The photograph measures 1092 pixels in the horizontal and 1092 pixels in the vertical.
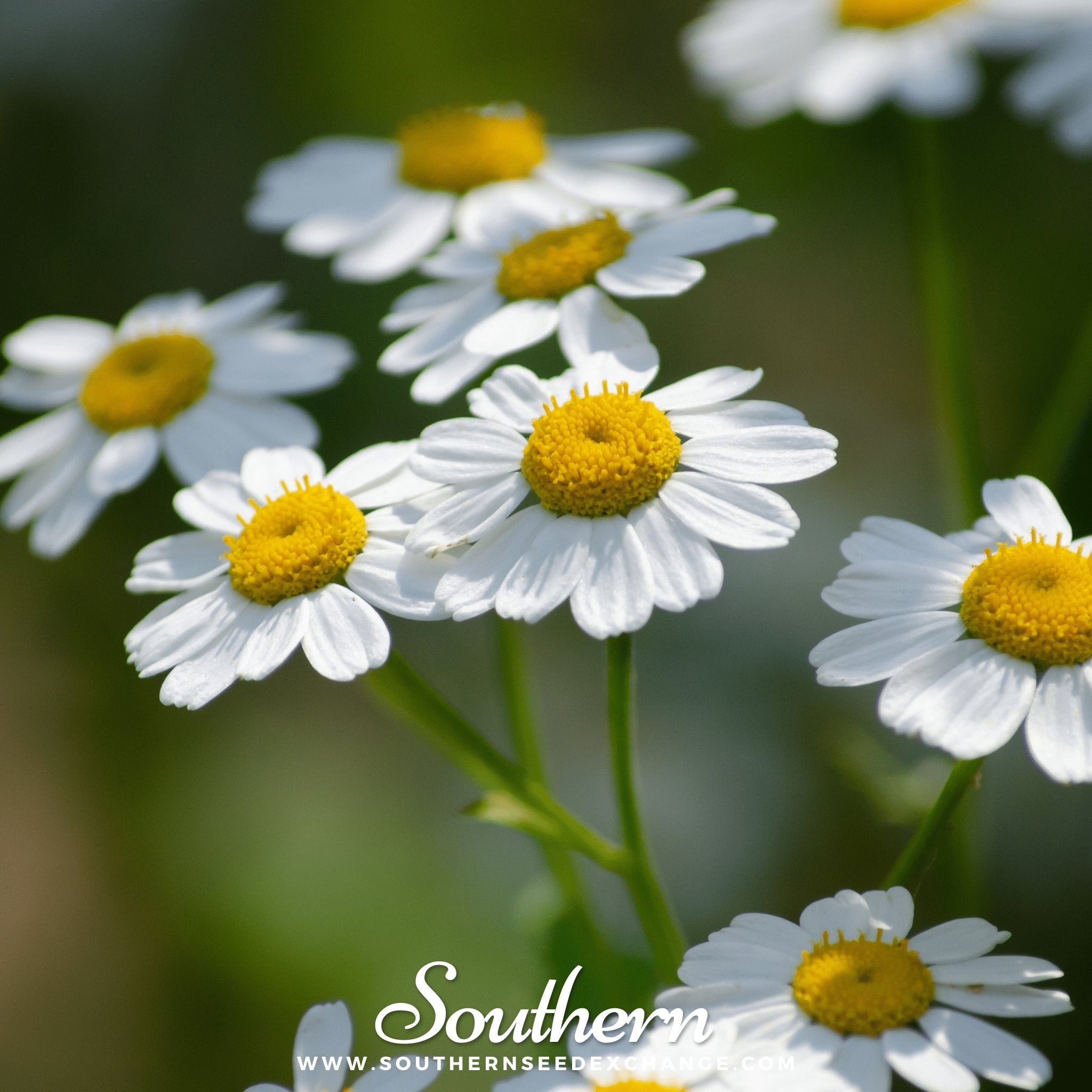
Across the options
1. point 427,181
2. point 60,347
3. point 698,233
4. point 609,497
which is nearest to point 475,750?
point 609,497

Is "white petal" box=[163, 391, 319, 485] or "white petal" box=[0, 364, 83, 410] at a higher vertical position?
"white petal" box=[0, 364, 83, 410]

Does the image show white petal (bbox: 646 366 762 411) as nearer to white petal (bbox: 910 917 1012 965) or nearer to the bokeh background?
white petal (bbox: 910 917 1012 965)

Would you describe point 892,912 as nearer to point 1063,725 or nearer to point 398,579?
point 1063,725

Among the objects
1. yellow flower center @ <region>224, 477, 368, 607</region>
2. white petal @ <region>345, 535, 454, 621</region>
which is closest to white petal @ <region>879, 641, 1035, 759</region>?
white petal @ <region>345, 535, 454, 621</region>

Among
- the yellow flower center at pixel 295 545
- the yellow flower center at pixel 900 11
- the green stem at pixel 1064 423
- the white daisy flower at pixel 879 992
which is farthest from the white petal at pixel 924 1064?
the yellow flower center at pixel 900 11

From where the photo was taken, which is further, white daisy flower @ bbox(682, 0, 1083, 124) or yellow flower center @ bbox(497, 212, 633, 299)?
white daisy flower @ bbox(682, 0, 1083, 124)

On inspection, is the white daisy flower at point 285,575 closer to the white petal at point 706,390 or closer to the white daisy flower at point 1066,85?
the white petal at point 706,390


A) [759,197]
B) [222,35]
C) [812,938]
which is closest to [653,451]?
[812,938]
